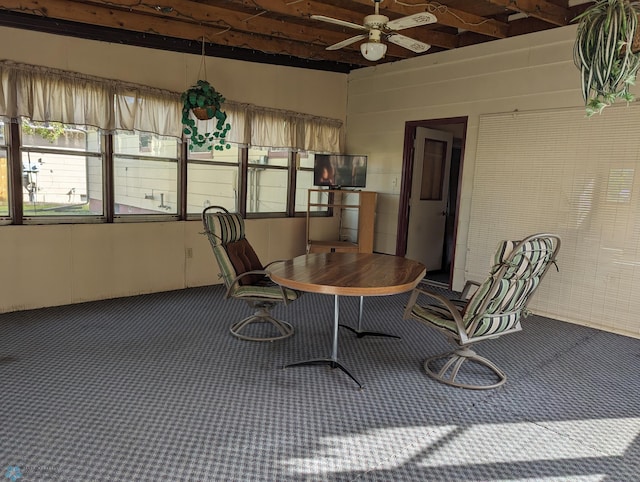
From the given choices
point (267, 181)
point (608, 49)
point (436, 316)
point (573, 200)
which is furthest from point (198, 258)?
point (608, 49)

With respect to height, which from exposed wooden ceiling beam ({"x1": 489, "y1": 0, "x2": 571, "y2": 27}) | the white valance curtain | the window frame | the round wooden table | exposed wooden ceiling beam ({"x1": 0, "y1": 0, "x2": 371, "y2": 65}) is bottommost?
the round wooden table

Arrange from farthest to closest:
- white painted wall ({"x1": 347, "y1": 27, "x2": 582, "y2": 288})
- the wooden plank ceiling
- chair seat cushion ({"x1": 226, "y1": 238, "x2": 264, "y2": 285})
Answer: white painted wall ({"x1": 347, "y1": 27, "x2": 582, "y2": 288}) < the wooden plank ceiling < chair seat cushion ({"x1": 226, "y1": 238, "x2": 264, "y2": 285})

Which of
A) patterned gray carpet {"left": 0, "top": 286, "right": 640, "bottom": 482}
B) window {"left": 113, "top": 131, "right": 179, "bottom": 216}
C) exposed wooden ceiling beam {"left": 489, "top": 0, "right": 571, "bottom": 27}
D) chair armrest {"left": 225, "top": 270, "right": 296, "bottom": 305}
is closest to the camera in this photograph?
patterned gray carpet {"left": 0, "top": 286, "right": 640, "bottom": 482}

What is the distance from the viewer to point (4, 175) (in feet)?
13.8

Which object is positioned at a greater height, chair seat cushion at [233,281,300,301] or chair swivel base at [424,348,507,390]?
chair seat cushion at [233,281,300,301]

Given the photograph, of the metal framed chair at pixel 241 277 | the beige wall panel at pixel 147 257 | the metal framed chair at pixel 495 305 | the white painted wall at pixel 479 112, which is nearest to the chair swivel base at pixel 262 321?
the metal framed chair at pixel 241 277

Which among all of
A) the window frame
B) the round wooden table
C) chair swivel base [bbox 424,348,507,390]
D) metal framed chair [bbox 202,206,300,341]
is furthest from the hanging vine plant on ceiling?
chair swivel base [bbox 424,348,507,390]

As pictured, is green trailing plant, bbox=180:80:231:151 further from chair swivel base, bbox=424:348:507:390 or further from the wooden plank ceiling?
chair swivel base, bbox=424:348:507:390

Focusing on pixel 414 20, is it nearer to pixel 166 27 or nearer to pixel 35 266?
pixel 166 27

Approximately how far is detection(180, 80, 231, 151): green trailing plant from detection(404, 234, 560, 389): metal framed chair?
3.02 m

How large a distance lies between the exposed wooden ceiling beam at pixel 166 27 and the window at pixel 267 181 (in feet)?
4.16

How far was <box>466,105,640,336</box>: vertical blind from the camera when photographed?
13.9 feet

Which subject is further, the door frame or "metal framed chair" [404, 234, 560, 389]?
the door frame

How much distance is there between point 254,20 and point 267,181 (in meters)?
2.06
